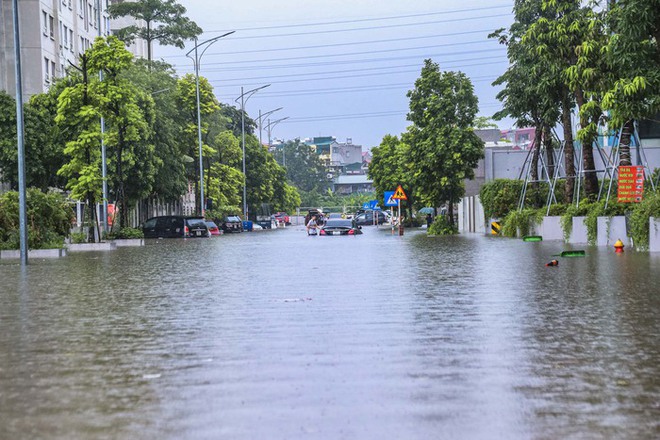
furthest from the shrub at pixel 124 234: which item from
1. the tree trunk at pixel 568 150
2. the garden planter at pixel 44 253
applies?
the tree trunk at pixel 568 150

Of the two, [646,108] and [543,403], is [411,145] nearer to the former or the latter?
[646,108]

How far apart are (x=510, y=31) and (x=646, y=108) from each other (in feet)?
86.3

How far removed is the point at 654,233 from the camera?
30969mm

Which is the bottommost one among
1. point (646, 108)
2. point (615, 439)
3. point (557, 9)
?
point (615, 439)

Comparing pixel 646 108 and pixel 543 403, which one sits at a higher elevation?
pixel 646 108

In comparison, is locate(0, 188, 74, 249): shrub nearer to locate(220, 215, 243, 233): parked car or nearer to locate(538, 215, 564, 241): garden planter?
locate(538, 215, 564, 241): garden planter

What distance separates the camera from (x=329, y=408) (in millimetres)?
7156

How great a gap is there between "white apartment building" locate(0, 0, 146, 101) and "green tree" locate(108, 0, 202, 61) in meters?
4.41

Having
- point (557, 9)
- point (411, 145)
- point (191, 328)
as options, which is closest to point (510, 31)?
point (557, 9)

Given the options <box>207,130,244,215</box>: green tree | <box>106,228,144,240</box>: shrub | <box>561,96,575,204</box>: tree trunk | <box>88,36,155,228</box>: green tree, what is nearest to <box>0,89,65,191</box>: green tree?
<box>88,36,155,228</box>: green tree

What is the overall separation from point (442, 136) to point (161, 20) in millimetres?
28623

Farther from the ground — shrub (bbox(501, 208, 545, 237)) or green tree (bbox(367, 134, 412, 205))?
green tree (bbox(367, 134, 412, 205))

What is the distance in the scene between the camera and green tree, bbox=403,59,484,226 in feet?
234

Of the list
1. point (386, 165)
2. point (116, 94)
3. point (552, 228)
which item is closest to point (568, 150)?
point (552, 228)
